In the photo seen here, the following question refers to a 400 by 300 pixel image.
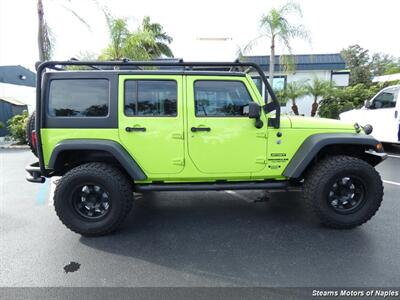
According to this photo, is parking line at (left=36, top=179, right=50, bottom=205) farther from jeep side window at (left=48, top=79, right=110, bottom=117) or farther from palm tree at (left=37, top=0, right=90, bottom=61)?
palm tree at (left=37, top=0, right=90, bottom=61)

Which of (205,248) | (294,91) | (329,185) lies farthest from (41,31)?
(294,91)

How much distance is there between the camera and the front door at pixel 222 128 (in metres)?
3.46

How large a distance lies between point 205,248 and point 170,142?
4.38 feet

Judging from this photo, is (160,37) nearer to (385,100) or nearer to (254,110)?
(385,100)

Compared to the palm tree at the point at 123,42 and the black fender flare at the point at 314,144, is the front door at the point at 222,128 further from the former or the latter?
the palm tree at the point at 123,42

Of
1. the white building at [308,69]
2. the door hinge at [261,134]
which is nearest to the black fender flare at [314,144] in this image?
the door hinge at [261,134]

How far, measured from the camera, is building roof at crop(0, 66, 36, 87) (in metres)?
19.6

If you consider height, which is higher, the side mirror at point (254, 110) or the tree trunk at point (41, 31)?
the tree trunk at point (41, 31)

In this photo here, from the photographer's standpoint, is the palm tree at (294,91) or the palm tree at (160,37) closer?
the palm tree at (294,91)

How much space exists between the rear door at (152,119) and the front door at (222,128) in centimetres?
18

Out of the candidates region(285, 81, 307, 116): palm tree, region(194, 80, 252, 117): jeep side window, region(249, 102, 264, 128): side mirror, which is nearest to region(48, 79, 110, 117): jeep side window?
region(194, 80, 252, 117): jeep side window

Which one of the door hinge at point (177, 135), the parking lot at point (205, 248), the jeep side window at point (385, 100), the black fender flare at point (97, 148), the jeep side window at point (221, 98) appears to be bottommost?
the parking lot at point (205, 248)

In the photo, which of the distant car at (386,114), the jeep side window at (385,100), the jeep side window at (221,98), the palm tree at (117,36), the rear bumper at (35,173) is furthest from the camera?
the palm tree at (117,36)

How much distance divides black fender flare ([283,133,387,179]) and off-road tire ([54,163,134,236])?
6.96ft
